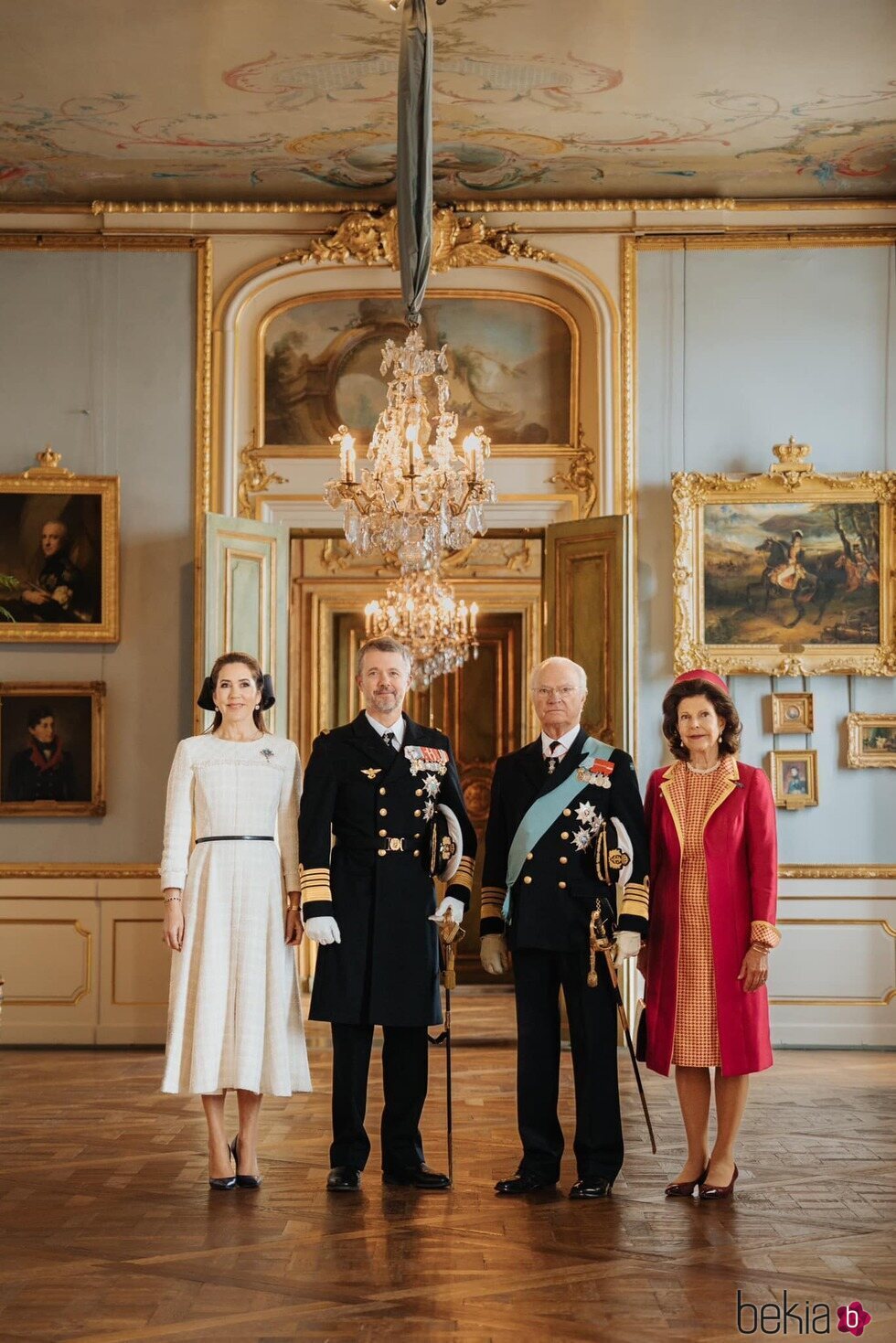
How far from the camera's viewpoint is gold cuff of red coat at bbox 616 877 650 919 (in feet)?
15.2

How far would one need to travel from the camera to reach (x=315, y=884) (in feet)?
15.5

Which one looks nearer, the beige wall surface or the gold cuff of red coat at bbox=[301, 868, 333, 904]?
the gold cuff of red coat at bbox=[301, 868, 333, 904]

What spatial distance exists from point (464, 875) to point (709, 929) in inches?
30.6

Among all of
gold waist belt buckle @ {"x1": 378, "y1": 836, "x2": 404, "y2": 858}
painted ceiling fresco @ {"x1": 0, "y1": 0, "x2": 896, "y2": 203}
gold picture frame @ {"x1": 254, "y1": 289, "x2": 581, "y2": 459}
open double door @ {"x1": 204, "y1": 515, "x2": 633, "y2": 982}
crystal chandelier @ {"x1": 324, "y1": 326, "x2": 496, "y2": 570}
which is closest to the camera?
Result: gold waist belt buckle @ {"x1": 378, "y1": 836, "x2": 404, "y2": 858}

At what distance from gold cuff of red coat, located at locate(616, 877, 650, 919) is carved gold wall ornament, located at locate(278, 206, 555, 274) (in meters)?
4.87

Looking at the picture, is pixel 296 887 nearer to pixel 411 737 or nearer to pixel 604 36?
pixel 411 737

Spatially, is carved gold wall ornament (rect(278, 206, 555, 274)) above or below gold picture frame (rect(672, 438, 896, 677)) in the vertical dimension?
above

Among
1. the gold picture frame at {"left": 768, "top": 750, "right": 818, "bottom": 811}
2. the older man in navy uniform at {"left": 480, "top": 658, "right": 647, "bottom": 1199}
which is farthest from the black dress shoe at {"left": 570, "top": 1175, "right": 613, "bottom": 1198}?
the gold picture frame at {"left": 768, "top": 750, "right": 818, "bottom": 811}

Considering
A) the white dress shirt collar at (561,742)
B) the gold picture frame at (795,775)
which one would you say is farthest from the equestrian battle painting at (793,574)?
the white dress shirt collar at (561,742)

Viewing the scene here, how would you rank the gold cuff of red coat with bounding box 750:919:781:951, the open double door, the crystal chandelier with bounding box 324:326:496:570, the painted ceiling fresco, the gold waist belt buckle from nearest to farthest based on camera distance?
the gold cuff of red coat with bounding box 750:919:781:951 < the gold waist belt buckle < the painted ceiling fresco < the crystal chandelier with bounding box 324:326:496:570 < the open double door

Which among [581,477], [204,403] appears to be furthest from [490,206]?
[204,403]

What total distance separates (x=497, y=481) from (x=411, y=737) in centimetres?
397

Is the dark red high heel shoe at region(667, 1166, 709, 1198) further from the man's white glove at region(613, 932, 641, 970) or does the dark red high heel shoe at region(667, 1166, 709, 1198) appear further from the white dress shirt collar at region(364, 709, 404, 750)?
the white dress shirt collar at region(364, 709, 404, 750)

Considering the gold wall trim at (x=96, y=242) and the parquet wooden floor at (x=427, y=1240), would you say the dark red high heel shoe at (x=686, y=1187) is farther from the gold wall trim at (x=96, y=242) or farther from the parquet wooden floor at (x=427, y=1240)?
the gold wall trim at (x=96, y=242)
